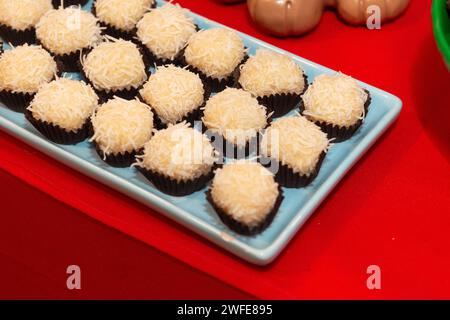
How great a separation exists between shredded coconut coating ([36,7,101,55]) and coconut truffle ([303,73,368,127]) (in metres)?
0.66

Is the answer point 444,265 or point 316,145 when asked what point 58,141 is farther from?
point 444,265

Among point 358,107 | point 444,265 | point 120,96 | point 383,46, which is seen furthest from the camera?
point 383,46

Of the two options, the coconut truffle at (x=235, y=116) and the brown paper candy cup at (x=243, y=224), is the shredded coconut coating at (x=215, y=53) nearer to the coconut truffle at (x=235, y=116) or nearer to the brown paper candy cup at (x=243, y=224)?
the coconut truffle at (x=235, y=116)

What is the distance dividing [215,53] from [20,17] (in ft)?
2.03

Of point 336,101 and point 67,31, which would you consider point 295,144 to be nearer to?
point 336,101

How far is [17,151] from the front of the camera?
164 cm

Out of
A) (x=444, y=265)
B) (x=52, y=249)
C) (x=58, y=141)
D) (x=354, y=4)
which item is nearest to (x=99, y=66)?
(x=58, y=141)

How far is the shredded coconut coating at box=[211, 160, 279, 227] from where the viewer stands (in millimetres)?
1348

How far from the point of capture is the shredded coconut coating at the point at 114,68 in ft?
5.44

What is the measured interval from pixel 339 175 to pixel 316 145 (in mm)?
89

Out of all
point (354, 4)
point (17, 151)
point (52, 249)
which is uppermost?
point (354, 4)

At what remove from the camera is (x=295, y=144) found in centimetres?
146

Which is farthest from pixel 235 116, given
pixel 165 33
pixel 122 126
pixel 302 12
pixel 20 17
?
pixel 20 17

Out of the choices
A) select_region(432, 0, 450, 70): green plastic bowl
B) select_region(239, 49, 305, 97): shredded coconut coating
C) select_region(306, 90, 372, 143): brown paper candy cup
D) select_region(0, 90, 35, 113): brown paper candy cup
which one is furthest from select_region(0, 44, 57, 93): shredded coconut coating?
select_region(432, 0, 450, 70): green plastic bowl
